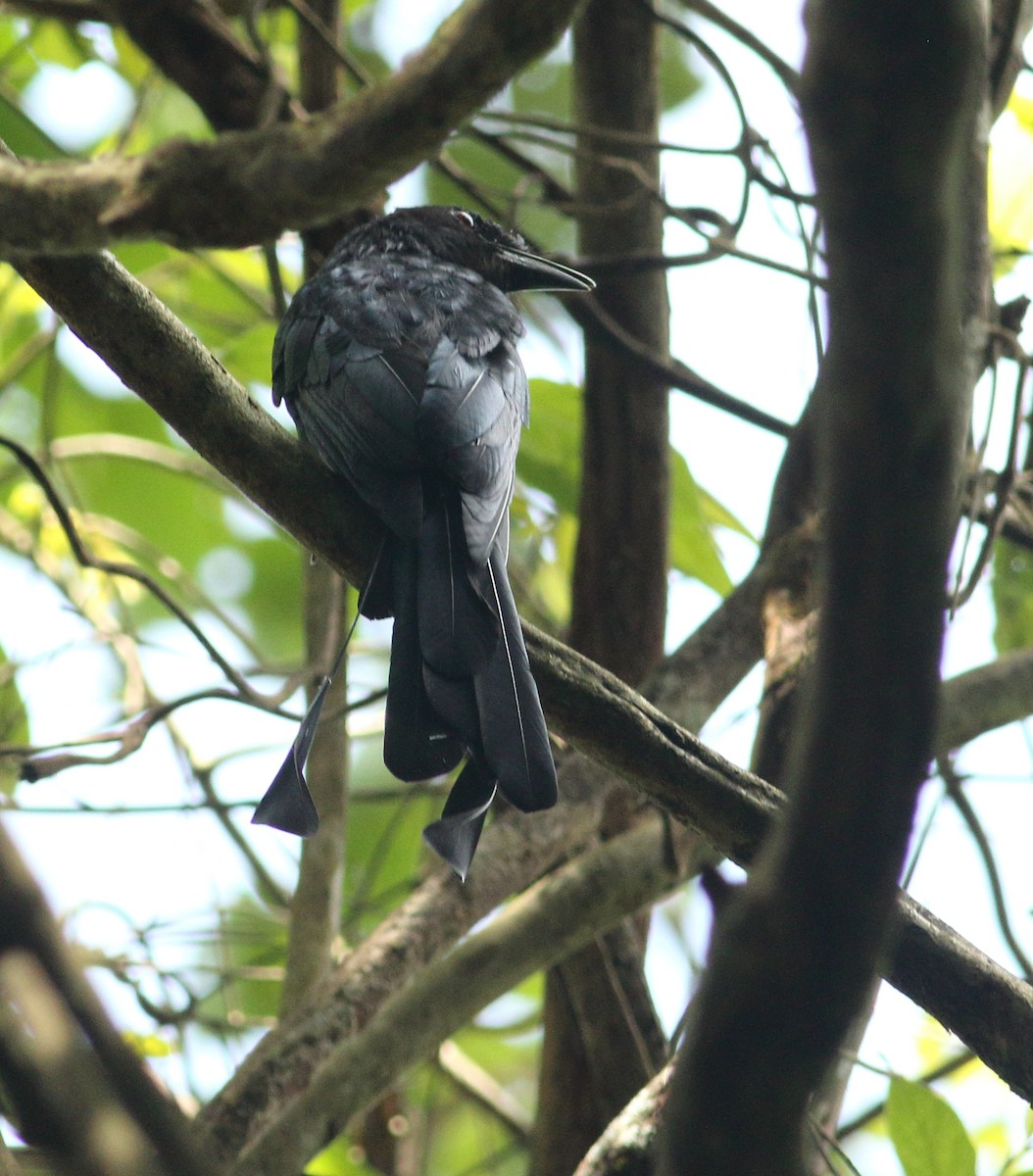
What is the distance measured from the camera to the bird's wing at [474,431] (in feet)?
7.47

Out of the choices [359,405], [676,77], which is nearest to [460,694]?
[359,405]

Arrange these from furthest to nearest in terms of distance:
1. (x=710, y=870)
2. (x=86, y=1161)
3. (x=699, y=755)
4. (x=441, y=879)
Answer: (x=441, y=879), (x=699, y=755), (x=710, y=870), (x=86, y=1161)

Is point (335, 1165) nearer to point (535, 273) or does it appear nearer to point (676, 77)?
point (535, 273)

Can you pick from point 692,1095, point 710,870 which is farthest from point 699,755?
point 692,1095

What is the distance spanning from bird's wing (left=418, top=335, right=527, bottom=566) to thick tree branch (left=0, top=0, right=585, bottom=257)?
0.92 meters

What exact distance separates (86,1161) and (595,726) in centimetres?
133

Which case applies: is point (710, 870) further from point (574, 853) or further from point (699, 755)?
point (574, 853)

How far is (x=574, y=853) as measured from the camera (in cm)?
369

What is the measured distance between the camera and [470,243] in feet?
12.2

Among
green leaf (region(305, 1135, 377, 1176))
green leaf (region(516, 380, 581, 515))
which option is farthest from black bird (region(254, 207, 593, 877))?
green leaf (region(305, 1135, 377, 1176))

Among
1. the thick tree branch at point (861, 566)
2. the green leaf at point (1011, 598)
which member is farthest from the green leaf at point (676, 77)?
the thick tree branch at point (861, 566)

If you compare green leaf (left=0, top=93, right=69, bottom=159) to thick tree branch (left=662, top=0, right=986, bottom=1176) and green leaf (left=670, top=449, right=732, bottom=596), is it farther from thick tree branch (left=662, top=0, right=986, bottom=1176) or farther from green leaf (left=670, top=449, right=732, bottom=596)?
thick tree branch (left=662, top=0, right=986, bottom=1176)

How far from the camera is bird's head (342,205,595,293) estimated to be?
11.5 feet

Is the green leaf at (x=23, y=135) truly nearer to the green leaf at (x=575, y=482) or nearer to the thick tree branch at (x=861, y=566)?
the green leaf at (x=575, y=482)
